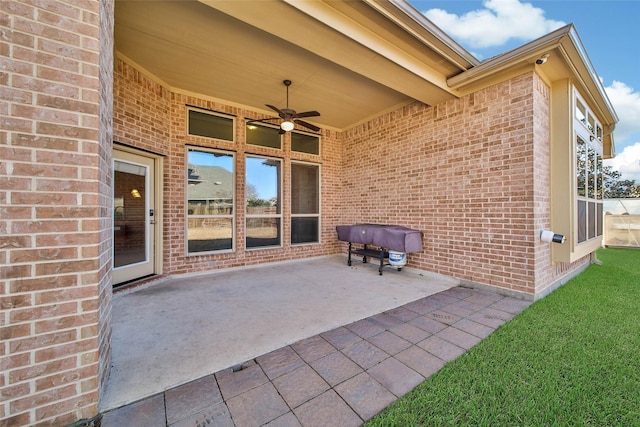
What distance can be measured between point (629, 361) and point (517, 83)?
139 inches

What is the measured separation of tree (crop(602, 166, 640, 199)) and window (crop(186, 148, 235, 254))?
2543 cm

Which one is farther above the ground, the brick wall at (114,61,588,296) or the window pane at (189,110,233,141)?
the window pane at (189,110,233,141)

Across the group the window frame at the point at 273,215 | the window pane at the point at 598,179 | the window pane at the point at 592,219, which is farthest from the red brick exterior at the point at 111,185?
the window pane at the point at 598,179

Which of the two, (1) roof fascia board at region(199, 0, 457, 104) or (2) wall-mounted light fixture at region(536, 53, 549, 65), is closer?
(1) roof fascia board at region(199, 0, 457, 104)

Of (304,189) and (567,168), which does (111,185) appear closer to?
(304,189)

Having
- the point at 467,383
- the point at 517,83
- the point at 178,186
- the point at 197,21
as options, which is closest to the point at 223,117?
the point at 178,186

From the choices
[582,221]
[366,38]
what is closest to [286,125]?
[366,38]

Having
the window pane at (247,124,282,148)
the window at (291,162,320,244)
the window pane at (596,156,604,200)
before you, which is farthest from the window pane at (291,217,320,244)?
the window pane at (596,156,604,200)

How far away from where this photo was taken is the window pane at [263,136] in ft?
18.1

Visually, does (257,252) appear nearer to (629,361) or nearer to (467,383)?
(467,383)

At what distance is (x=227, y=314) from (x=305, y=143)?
4.63m

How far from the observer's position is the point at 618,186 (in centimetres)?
1850

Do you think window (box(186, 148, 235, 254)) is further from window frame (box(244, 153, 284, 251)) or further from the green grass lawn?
the green grass lawn

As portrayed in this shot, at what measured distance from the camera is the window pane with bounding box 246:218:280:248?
553 centimetres
